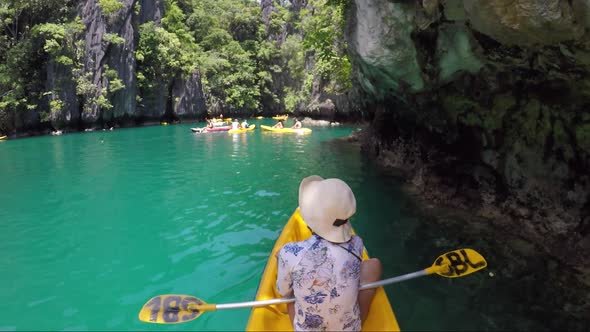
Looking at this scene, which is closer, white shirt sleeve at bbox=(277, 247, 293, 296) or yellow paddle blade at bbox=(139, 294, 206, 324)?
white shirt sleeve at bbox=(277, 247, 293, 296)

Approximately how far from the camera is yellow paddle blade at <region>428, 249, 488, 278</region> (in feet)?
10.9

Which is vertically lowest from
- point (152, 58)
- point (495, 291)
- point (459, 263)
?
point (495, 291)

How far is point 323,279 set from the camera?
206 cm

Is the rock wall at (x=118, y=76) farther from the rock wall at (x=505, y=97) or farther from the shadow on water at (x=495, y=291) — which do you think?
the shadow on water at (x=495, y=291)

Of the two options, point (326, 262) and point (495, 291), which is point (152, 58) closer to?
point (495, 291)

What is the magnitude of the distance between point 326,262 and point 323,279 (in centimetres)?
10

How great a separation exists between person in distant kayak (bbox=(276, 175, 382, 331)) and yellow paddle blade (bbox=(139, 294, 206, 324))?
1.12 m

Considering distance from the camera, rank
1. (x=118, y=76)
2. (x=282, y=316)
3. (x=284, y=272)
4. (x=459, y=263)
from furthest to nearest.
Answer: (x=118, y=76) < (x=459, y=263) < (x=282, y=316) < (x=284, y=272)

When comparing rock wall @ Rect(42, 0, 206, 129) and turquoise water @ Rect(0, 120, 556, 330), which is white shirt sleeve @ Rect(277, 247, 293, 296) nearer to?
turquoise water @ Rect(0, 120, 556, 330)

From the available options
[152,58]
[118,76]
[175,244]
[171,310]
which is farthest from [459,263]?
[152,58]

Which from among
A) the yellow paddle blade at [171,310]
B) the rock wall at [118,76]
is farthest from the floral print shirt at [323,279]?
the rock wall at [118,76]

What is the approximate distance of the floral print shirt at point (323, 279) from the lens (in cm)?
206

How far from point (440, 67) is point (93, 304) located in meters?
5.21

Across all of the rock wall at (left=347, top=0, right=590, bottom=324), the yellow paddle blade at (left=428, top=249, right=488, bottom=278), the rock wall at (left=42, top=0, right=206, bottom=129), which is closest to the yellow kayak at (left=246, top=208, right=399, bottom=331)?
the yellow paddle blade at (left=428, top=249, right=488, bottom=278)
